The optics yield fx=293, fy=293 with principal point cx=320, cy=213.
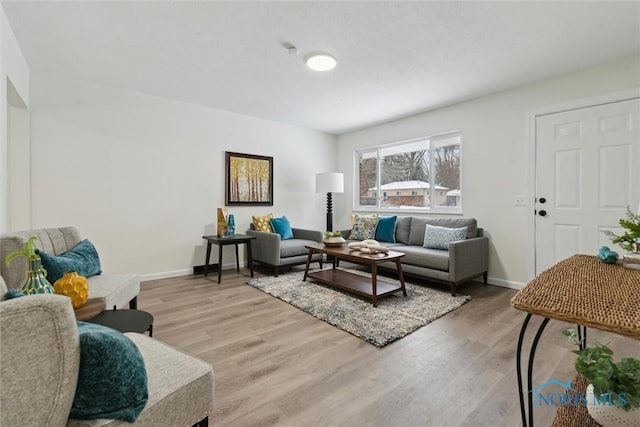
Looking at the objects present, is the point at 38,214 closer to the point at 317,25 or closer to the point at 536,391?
the point at 317,25

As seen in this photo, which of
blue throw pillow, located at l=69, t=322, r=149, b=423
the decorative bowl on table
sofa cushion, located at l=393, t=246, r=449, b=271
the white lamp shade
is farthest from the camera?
the white lamp shade

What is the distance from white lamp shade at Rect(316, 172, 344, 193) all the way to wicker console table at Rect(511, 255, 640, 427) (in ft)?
12.3

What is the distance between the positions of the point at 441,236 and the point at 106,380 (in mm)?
3536

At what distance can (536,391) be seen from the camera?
153 cm

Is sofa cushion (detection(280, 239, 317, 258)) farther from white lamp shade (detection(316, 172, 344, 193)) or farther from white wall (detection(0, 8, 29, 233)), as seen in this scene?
white wall (detection(0, 8, 29, 233))

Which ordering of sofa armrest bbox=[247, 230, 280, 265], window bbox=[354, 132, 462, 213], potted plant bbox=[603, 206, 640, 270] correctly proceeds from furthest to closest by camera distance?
window bbox=[354, 132, 462, 213], sofa armrest bbox=[247, 230, 280, 265], potted plant bbox=[603, 206, 640, 270]

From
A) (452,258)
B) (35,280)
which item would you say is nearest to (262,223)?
(452,258)

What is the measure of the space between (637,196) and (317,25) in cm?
323

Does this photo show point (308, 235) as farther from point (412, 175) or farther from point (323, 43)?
point (323, 43)

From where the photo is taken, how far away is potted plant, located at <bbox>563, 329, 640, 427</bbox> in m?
0.83

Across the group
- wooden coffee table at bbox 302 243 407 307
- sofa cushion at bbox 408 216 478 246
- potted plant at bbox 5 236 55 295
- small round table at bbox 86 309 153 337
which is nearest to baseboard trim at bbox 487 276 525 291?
sofa cushion at bbox 408 216 478 246

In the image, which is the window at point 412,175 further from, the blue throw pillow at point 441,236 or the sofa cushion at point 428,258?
the sofa cushion at point 428,258

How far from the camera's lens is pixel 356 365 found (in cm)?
179

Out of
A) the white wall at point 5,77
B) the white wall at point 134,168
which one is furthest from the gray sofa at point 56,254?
the white wall at point 134,168
